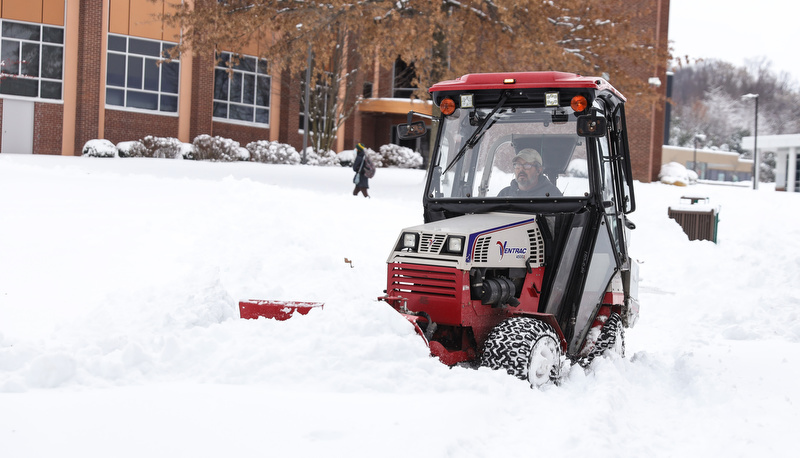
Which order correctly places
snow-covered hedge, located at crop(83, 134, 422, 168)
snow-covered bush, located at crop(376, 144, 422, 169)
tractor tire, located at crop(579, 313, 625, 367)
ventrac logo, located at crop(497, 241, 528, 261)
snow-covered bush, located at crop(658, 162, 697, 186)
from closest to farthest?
ventrac logo, located at crop(497, 241, 528, 261)
tractor tire, located at crop(579, 313, 625, 367)
snow-covered hedge, located at crop(83, 134, 422, 168)
snow-covered bush, located at crop(376, 144, 422, 169)
snow-covered bush, located at crop(658, 162, 697, 186)

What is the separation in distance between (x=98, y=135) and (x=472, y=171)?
89.0 ft

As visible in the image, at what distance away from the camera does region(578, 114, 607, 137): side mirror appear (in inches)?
222

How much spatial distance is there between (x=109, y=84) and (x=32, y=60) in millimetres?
2818

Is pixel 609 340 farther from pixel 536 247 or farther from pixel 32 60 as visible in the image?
pixel 32 60

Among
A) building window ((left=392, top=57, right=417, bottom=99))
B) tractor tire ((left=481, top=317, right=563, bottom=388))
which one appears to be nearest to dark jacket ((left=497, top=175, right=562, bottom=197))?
tractor tire ((left=481, top=317, right=563, bottom=388))

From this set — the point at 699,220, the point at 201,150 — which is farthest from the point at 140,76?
the point at 699,220

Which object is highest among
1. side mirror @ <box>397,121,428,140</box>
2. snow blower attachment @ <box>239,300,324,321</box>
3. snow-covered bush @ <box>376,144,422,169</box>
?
snow-covered bush @ <box>376,144,422,169</box>

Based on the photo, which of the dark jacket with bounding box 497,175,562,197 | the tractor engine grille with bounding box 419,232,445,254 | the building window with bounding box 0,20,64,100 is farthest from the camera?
the building window with bounding box 0,20,64,100

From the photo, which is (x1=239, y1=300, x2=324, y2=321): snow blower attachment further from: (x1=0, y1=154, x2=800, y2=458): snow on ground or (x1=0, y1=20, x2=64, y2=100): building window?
(x1=0, y1=20, x2=64, y2=100): building window

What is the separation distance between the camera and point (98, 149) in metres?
27.8

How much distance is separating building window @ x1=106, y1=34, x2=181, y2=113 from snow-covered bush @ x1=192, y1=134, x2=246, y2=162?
370cm

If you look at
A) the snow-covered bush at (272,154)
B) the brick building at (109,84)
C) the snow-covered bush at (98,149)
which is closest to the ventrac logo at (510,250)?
the brick building at (109,84)

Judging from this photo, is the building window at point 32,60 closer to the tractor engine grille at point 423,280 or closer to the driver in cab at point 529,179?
the driver in cab at point 529,179

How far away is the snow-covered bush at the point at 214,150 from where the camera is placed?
96.9 feet
